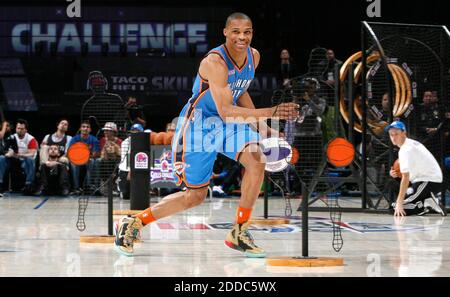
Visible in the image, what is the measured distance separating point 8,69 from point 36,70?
0.58m

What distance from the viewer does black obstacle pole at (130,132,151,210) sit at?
11.6 metres

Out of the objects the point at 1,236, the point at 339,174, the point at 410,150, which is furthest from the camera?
the point at 339,174

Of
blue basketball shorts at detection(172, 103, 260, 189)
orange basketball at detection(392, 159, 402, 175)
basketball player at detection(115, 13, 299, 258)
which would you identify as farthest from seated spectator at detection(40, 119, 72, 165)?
blue basketball shorts at detection(172, 103, 260, 189)

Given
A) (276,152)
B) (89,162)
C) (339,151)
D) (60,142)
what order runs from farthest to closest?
1. (60,142)
2. (89,162)
3. (276,152)
4. (339,151)

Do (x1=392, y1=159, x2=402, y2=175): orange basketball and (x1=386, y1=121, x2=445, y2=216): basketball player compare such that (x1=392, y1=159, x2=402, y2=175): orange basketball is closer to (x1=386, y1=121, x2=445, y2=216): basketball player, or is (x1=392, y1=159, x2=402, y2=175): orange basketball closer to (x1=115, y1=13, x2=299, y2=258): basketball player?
(x1=386, y1=121, x2=445, y2=216): basketball player

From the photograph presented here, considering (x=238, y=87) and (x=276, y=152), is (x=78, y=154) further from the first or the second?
(x=276, y=152)

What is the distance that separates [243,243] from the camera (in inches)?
276

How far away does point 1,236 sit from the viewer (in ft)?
28.5

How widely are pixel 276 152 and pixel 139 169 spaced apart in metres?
3.05

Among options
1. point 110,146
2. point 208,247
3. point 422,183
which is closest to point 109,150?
point 110,146

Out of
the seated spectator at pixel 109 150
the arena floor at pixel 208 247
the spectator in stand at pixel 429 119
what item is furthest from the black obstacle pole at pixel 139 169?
the spectator in stand at pixel 429 119
